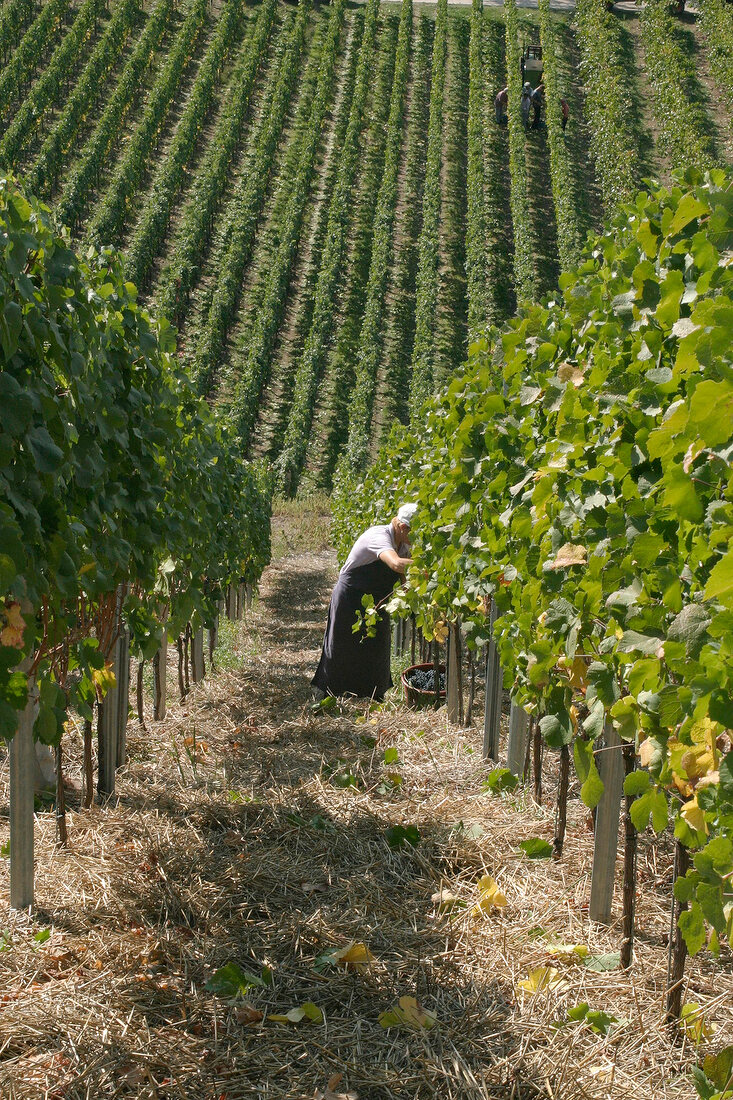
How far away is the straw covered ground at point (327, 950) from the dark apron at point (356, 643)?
1456 millimetres

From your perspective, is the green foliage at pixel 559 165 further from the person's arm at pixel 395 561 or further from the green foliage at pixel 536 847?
the green foliage at pixel 536 847

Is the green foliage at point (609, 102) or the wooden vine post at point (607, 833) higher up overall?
the green foliage at point (609, 102)

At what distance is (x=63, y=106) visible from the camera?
32625 millimetres

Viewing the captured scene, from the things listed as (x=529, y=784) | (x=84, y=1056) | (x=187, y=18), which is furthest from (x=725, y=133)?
(x=84, y=1056)

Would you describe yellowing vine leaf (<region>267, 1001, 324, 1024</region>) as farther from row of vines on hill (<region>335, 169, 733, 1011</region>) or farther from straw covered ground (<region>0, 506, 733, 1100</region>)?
row of vines on hill (<region>335, 169, 733, 1011</region>)

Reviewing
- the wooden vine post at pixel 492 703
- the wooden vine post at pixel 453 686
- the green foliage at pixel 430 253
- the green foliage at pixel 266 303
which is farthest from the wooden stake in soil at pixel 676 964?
the green foliage at pixel 266 303

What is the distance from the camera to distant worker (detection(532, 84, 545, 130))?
1348 inches

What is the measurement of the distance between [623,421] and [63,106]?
3607 cm

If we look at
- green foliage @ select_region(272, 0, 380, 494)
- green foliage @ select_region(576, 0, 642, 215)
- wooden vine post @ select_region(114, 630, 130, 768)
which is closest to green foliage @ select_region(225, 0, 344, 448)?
green foliage @ select_region(272, 0, 380, 494)

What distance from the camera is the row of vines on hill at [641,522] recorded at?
1.54m

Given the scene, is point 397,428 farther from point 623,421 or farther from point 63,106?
point 63,106

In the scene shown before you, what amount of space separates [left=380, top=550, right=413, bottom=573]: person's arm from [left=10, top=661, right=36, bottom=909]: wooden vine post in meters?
2.48

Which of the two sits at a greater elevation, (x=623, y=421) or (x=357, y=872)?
(x=623, y=421)

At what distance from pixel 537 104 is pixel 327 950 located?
37.2 m
